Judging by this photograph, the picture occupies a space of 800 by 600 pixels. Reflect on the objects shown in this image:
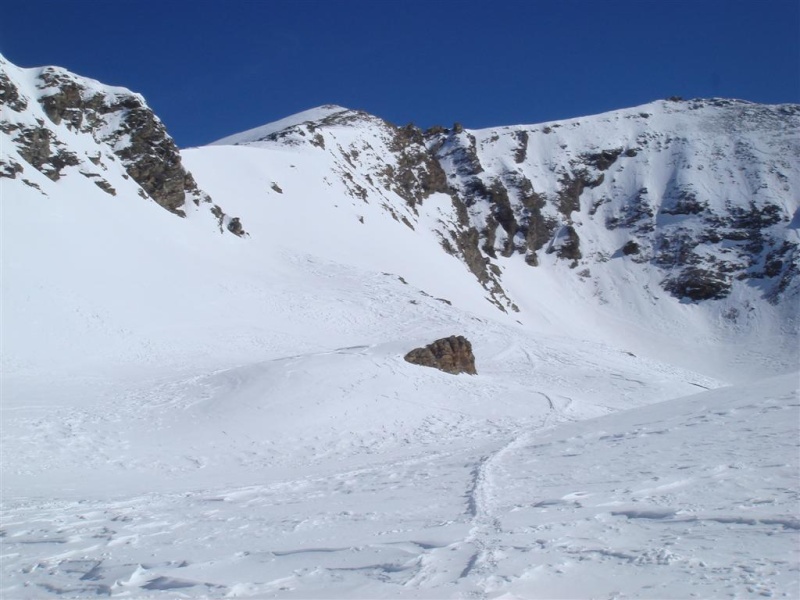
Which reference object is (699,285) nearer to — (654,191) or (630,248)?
(630,248)

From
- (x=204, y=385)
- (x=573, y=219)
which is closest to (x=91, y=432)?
(x=204, y=385)

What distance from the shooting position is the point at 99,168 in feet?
116

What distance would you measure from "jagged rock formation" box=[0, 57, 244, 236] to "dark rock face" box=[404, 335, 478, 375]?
2058 cm

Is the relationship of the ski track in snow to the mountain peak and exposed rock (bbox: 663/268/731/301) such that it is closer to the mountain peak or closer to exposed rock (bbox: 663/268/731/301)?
exposed rock (bbox: 663/268/731/301)

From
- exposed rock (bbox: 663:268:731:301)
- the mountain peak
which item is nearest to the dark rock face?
exposed rock (bbox: 663:268:731:301)

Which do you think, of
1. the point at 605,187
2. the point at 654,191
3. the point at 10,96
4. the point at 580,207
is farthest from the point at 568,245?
the point at 10,96

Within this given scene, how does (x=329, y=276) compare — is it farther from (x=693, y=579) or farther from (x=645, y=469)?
(x=693, y=579)

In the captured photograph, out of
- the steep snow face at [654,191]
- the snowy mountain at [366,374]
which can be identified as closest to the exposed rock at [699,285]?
the steep snow face at [654,191]

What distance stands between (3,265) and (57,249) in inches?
112

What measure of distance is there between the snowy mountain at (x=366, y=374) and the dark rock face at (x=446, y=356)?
0.79 metres

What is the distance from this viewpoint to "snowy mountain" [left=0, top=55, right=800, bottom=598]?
6.09 meters

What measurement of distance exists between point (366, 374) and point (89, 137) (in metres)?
27.5

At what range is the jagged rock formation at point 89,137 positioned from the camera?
3250cm

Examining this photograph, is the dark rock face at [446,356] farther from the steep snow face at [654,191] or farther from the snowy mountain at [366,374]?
the steep snow face at [654,191]
